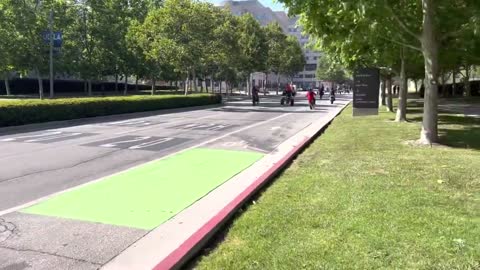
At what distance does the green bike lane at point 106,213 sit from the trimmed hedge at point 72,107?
9713 mm

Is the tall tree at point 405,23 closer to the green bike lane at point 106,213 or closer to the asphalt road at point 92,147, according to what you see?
the asphalt road at point 92,147

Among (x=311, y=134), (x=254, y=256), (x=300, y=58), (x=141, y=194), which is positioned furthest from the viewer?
(x=300, y=58)

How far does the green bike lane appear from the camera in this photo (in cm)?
514

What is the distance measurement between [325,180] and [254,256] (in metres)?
3.87

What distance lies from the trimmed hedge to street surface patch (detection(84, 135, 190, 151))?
547 centimetres

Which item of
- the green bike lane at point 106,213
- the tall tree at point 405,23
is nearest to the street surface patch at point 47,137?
the green bike lane at point 106,213

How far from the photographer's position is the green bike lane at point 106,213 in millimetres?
5137

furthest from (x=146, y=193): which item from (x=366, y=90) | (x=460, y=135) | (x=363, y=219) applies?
(x=366, y=90)

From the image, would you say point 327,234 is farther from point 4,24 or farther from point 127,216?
point 4,24

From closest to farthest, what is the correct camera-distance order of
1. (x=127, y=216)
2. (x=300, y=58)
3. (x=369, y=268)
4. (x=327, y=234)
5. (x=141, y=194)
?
(x=369, y=268)
(x=327, y=234)
(x=127, y=216)
(x=141, y=194)
(x=300, y=58)

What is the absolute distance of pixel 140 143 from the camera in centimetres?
1450

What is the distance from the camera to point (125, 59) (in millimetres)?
47219

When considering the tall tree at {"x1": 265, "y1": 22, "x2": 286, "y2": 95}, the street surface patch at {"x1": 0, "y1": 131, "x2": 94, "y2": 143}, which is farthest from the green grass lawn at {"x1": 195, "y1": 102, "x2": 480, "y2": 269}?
the tall tree at {"x1": 265, "y1": 22, "x2": 286, "y2": 95}

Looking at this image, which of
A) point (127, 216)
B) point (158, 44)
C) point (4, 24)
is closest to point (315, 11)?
point (127, 216)
